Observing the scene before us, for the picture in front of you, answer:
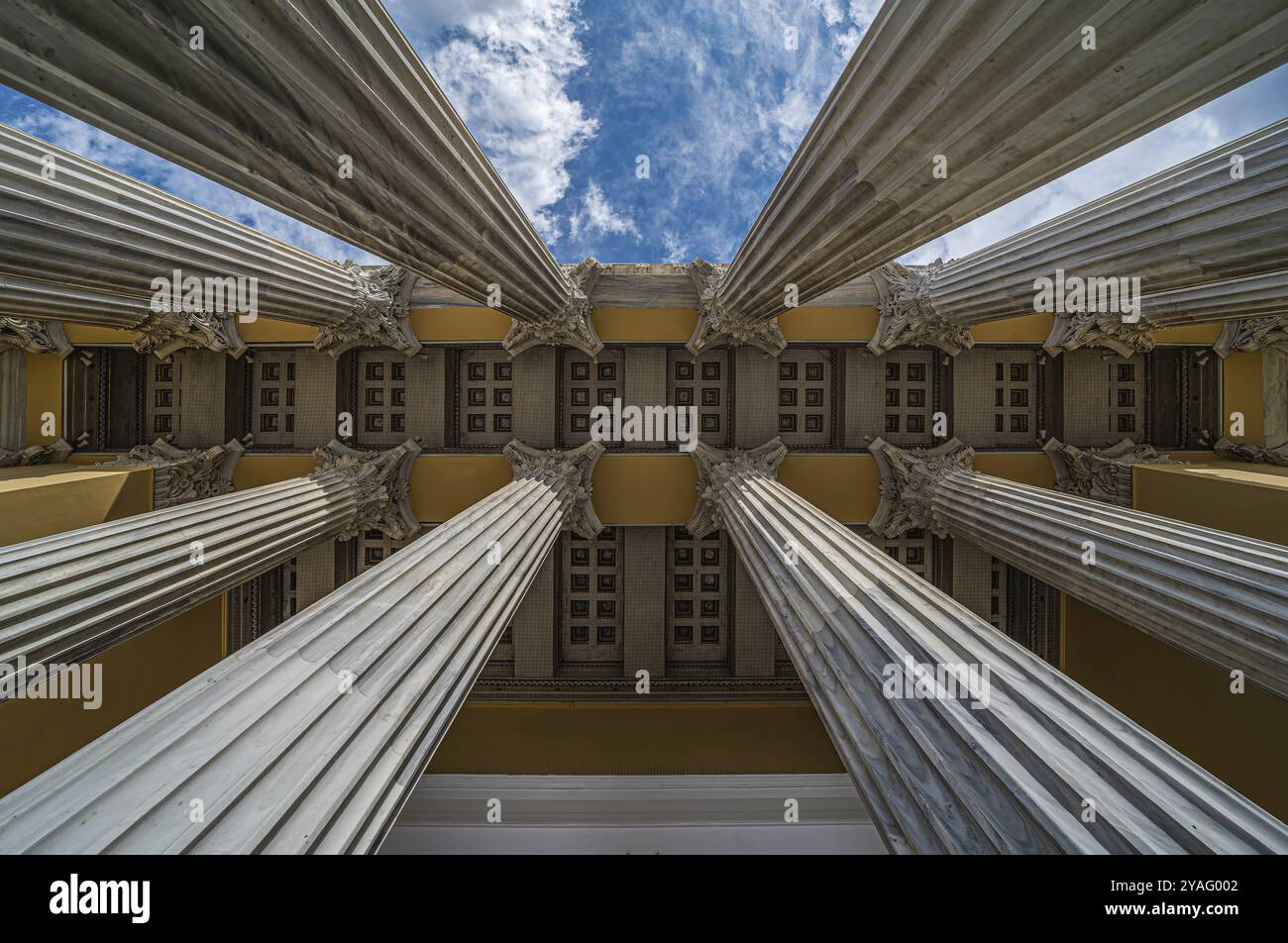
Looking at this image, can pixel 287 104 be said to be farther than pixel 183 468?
No

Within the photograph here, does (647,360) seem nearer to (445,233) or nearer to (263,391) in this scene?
(445,233)

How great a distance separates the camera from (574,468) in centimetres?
1385

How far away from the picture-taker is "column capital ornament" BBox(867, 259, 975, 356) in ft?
43.3

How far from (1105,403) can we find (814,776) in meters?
13.8

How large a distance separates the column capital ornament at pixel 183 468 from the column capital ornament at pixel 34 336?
10.4 ft

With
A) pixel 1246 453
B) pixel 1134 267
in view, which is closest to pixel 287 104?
pixel 1134 267

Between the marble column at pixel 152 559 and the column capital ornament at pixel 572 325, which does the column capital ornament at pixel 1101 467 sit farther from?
the marble column at pixel 152 559

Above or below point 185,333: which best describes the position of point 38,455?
below

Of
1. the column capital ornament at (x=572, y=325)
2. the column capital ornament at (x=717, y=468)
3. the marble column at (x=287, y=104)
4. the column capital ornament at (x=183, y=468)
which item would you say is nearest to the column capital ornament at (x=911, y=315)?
the column capital ornament at (x=717, y=468)

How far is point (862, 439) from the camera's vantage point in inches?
591

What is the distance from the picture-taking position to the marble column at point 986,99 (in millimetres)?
4164

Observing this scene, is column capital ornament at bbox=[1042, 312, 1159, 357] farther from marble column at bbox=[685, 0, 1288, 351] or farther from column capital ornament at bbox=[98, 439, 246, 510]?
column capital ornament at bbox=[98, 439, 246, 510]

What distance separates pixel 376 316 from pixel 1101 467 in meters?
20.4

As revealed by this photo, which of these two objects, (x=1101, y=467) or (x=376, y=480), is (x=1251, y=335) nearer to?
(x=1101, y=467)
